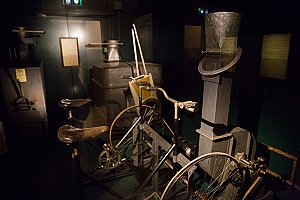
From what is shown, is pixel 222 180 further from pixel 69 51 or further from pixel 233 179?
pixel 69 51

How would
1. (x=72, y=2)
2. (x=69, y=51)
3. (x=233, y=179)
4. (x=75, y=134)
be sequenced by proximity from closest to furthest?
(x=75, y=134), (x=233, y=179), (x=72, y=2), (x=69, y=51)

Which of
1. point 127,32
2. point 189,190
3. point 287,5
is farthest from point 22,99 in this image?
point 287,5

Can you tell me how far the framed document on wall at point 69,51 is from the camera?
6422mm

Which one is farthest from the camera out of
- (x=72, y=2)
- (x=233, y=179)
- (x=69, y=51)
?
(x=69, y=51)

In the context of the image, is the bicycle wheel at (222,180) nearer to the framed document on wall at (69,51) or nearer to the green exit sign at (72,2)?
the framed document on wall at (69,51)

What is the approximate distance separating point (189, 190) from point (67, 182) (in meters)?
2.54

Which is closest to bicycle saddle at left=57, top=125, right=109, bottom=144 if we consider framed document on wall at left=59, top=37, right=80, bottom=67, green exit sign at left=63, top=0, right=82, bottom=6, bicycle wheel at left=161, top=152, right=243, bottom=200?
bicycle wheel at left=161, top=152, right=243, bottom=200

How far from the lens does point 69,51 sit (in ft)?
21.5

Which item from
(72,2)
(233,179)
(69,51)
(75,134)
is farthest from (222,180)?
(72,2)

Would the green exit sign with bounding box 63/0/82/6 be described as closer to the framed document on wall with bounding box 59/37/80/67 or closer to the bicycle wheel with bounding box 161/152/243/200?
the framed document on wall with bounding box 59/37/80/67

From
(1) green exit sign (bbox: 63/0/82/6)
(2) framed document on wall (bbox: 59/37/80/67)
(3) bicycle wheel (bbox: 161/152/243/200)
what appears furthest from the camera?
(2) framed document on wall (bbox: 59/37/80/67)

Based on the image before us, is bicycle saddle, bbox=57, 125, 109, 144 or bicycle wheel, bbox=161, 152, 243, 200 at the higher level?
A: bicycle saddle, bbox=57, 125, 109, 144

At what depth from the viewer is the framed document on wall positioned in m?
6.42

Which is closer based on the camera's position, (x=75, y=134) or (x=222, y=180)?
(x=75, y=134)
